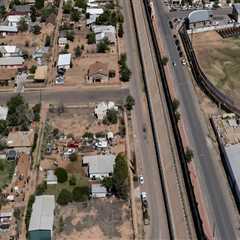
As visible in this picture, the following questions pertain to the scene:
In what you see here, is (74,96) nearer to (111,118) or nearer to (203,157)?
(111,118)

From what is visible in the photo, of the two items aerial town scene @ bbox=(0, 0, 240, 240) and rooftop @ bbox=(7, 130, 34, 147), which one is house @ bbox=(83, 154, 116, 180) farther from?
rooftop @ bbox=(7, 130, 34, 147)

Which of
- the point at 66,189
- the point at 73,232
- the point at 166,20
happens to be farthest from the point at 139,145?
the point at 166,20

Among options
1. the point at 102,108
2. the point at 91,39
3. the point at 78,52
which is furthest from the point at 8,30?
the point at 102,108

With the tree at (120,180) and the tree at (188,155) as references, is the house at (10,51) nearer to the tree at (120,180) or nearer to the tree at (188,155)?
the tree at (120,180)

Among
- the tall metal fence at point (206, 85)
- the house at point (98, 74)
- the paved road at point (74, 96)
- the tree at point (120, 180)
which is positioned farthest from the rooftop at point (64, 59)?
the tree at point (120, 180)

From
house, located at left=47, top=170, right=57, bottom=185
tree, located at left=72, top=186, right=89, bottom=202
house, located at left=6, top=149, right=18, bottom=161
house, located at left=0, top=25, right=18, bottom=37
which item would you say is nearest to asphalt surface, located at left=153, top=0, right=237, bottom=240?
tree, located at left=72, top=186, right=89, bottom=202

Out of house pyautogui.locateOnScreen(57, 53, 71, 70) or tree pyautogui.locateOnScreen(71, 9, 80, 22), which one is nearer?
house pyautogui.locateOnScreen(57, 53, 71, 70)
